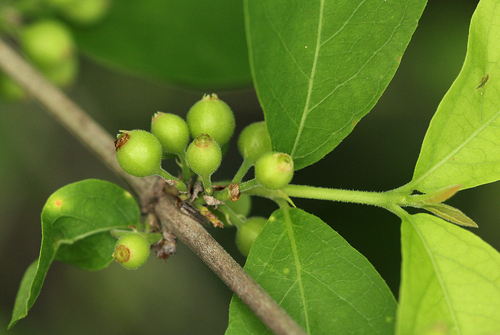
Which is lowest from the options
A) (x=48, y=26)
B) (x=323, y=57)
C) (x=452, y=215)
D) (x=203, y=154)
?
(x=203, y=154)

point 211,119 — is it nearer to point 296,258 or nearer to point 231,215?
point 231,215

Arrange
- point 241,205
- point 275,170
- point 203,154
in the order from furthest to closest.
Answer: point 241,205
point 203,154
point 275,170

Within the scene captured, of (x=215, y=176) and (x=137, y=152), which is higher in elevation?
(x=215, y=176)

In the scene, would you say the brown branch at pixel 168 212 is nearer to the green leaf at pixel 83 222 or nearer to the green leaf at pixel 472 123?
the green leaf at pixel 83 222

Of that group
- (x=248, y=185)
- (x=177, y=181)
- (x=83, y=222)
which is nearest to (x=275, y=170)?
(x=248, y=185)

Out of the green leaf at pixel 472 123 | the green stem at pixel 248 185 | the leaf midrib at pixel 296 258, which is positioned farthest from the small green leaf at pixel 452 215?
the green stem at pixel 248 185

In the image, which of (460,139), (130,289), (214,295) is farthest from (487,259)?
(130,289)

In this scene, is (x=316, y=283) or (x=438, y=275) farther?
(x=316, y=283)
